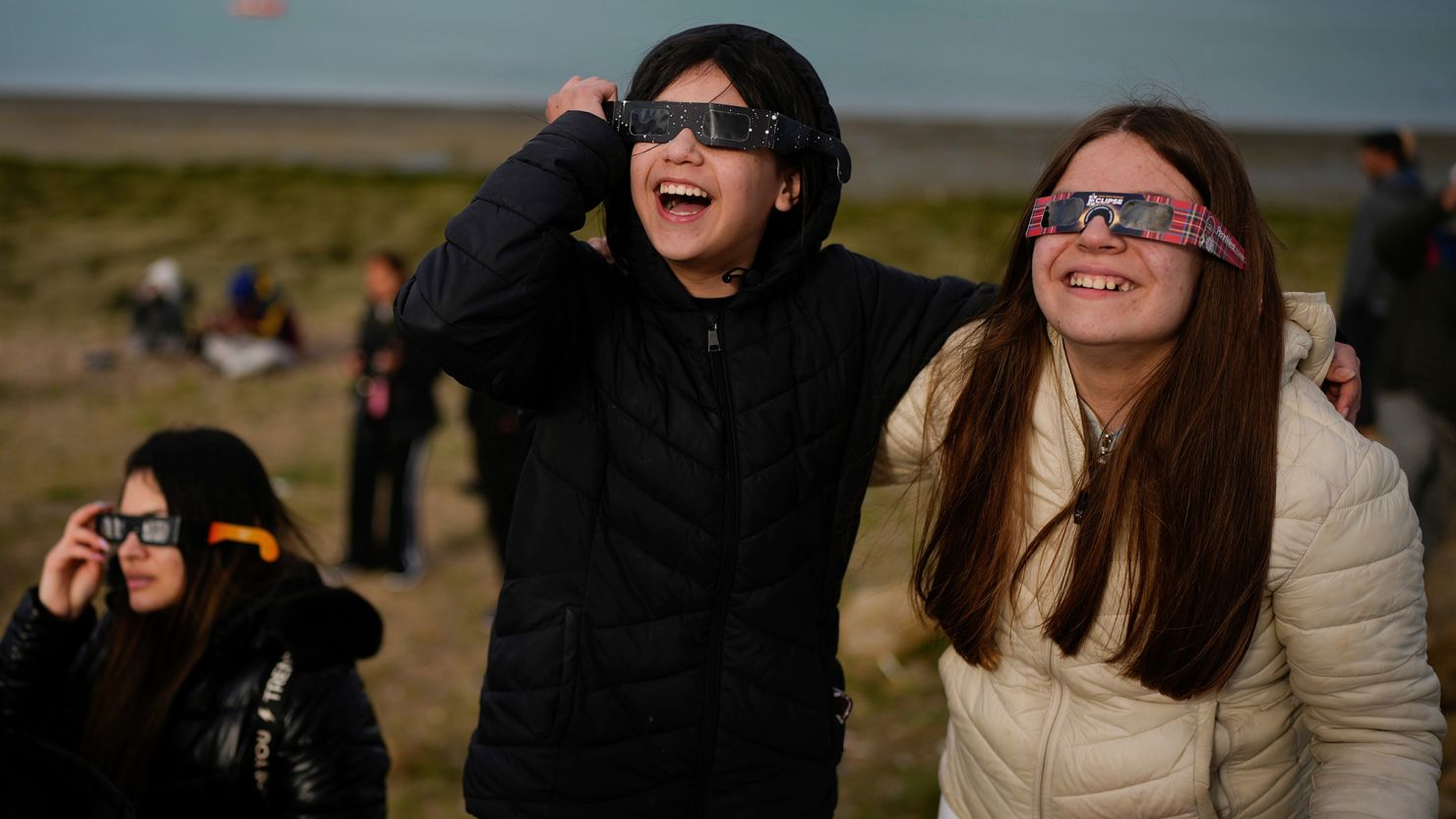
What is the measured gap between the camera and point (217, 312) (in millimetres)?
14094

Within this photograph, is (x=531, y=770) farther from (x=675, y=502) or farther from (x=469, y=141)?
(x=469, y=141)

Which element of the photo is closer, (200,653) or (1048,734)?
(1048,734)

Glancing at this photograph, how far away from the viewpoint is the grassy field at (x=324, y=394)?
5.55 metres

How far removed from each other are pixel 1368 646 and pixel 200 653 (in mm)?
2306

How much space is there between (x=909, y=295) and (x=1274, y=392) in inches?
28.2

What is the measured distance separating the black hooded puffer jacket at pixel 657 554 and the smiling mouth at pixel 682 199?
83mm

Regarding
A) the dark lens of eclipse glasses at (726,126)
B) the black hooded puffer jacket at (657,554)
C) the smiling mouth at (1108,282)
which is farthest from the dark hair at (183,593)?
the smiling mouth at (1108,282)

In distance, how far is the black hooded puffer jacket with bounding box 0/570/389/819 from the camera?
8.89ft

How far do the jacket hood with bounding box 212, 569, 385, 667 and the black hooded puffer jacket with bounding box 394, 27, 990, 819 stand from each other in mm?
589

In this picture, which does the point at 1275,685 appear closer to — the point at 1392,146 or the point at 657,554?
the point at 657,554

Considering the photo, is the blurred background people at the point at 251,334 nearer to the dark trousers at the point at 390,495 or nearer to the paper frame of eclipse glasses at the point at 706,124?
the dark trousers at the point at 390,495

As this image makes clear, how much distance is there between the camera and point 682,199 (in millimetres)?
2297

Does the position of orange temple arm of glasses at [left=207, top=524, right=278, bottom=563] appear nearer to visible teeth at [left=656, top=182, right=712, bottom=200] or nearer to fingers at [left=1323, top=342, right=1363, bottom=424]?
visible teeth at [left=656, top=182, right=712, bottom=200]

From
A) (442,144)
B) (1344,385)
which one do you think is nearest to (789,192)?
(1344,385)
